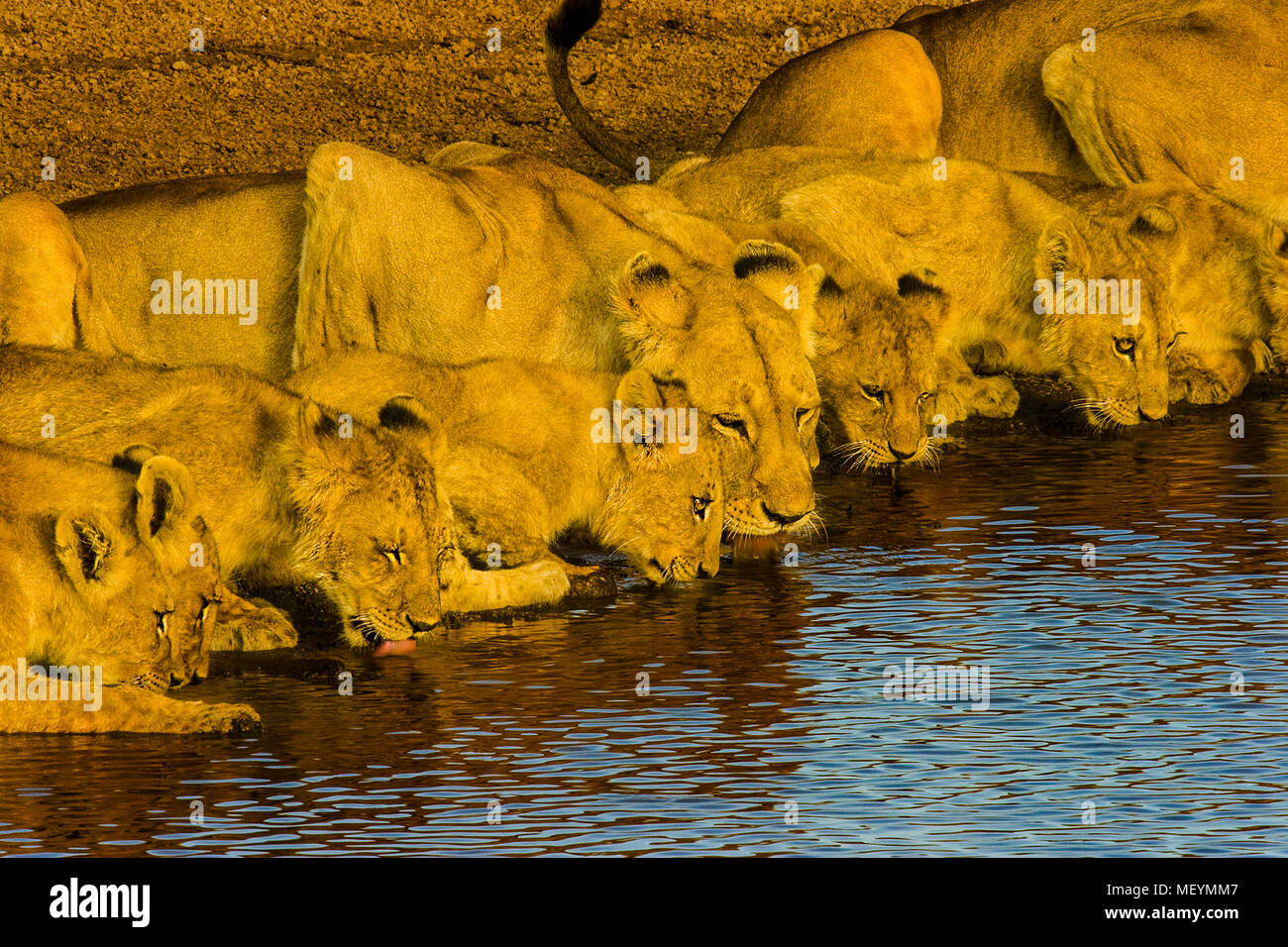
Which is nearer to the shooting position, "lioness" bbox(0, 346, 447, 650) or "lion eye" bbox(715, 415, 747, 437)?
"lioness" bbox(0, 346, 447, 650)

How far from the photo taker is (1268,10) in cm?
1421

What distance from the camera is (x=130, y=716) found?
7078 millimetres

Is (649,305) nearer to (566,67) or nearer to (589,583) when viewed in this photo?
(589,583)

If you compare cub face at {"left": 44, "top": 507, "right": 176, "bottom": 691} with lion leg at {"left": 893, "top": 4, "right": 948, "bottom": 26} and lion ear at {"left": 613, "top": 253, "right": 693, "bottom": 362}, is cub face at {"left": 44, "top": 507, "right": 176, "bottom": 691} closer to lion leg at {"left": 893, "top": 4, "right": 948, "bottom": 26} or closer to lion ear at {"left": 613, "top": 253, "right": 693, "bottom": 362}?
lion ear at {"left": 613, "top": 253, "right": 693, "bottom": 362}

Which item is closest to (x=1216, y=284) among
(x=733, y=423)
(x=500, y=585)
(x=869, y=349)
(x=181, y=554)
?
(x=869, y=349)

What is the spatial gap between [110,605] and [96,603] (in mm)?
41

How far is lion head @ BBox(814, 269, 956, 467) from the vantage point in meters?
10.6

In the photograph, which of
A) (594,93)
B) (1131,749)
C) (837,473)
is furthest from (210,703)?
(594,93)

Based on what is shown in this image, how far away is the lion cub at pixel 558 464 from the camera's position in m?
8.66

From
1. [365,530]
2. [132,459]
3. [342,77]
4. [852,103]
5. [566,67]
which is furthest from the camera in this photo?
[342,77]

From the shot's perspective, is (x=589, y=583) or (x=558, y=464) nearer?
(x=589, y=583)

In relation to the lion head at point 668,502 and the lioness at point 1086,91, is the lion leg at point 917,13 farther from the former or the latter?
the lion head at point 668,502

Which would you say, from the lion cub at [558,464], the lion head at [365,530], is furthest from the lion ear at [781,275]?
the lion head at [365,530]

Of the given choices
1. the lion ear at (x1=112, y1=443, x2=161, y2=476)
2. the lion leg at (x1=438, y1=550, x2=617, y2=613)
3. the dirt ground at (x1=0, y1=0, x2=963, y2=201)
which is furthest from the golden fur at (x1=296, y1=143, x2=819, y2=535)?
the dirt ground at (x1=0, y1=0, x2=963, y2=201)
